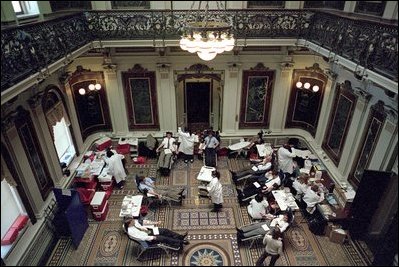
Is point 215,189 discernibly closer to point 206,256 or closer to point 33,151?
point 206,256

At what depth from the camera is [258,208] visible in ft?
24.3

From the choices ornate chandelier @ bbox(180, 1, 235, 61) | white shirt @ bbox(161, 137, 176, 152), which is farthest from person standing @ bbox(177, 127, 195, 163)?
ornate chandelier @ bbox(180, 1, 235, 61)

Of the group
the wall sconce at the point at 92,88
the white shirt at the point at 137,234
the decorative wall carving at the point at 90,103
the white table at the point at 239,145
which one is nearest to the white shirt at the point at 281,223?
the white shirt at the point at 137,234

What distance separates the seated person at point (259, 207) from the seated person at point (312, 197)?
1109mm

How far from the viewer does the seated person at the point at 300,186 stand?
7.85 meters

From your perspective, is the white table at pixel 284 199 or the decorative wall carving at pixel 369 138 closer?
the decorative wall carving at pixel 369 138

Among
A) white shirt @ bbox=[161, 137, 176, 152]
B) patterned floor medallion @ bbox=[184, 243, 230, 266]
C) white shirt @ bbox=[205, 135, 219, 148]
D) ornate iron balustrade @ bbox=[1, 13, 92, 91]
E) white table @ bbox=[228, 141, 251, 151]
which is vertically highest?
ornate iron balustrade @ bbox=[1, 13, 92, 91]

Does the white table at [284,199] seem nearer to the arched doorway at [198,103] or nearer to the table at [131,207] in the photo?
the table at [131,207]

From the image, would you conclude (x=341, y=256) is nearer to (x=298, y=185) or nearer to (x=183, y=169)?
(x=298, y=185)

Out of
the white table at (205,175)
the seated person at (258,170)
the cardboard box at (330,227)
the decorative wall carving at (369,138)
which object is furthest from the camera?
the seated person at (258,170)

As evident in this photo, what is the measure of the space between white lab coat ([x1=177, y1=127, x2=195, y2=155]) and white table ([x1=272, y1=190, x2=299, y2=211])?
3.44m

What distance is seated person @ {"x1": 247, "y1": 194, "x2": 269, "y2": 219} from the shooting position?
24.1ft

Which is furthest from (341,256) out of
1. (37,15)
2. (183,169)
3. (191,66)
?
(37,15)

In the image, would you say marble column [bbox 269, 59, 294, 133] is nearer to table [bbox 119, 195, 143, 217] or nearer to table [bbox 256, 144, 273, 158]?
table [bbox 256, 144, 273, 158]
